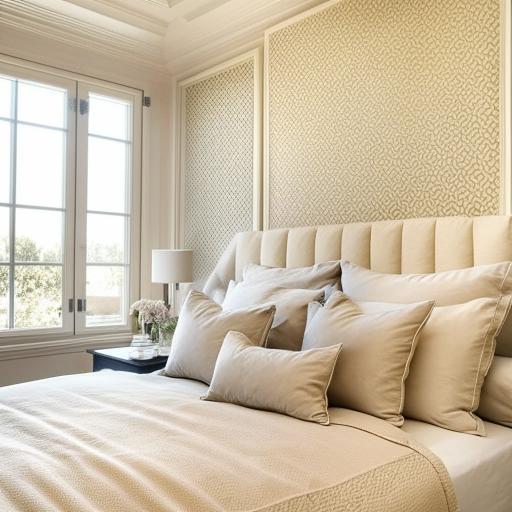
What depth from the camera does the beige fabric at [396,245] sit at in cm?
207

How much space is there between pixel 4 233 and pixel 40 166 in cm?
53

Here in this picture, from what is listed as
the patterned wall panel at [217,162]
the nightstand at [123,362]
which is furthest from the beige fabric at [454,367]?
the patterned wall panel at [217,162]

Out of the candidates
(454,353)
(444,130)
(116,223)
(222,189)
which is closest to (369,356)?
(454,353)

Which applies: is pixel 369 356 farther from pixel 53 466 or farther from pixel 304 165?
pixel 304 165

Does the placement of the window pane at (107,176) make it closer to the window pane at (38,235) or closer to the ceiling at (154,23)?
the window pane at (38,235)

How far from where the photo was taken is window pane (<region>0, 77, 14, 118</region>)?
11.4ft

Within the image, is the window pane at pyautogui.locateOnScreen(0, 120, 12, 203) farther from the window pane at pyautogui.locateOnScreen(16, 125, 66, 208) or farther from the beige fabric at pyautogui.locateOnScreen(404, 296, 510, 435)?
the beige fabric at pyautogui.locateOnScreen(404, 296, 510, 435)

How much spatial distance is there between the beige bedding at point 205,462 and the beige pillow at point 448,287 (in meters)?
0.56

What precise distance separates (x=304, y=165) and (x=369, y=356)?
169 centimetres

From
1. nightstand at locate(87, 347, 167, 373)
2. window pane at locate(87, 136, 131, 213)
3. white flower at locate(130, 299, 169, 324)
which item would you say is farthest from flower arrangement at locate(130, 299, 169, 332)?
window pane at locate(87, 136, 131, 213)

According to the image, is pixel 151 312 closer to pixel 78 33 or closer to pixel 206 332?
pixel 206 332

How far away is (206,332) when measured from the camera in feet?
7.13

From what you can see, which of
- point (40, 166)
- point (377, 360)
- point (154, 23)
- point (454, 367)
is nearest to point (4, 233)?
point (40, 166)

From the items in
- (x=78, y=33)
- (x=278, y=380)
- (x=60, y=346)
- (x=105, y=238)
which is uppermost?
(x=78, y=33)
